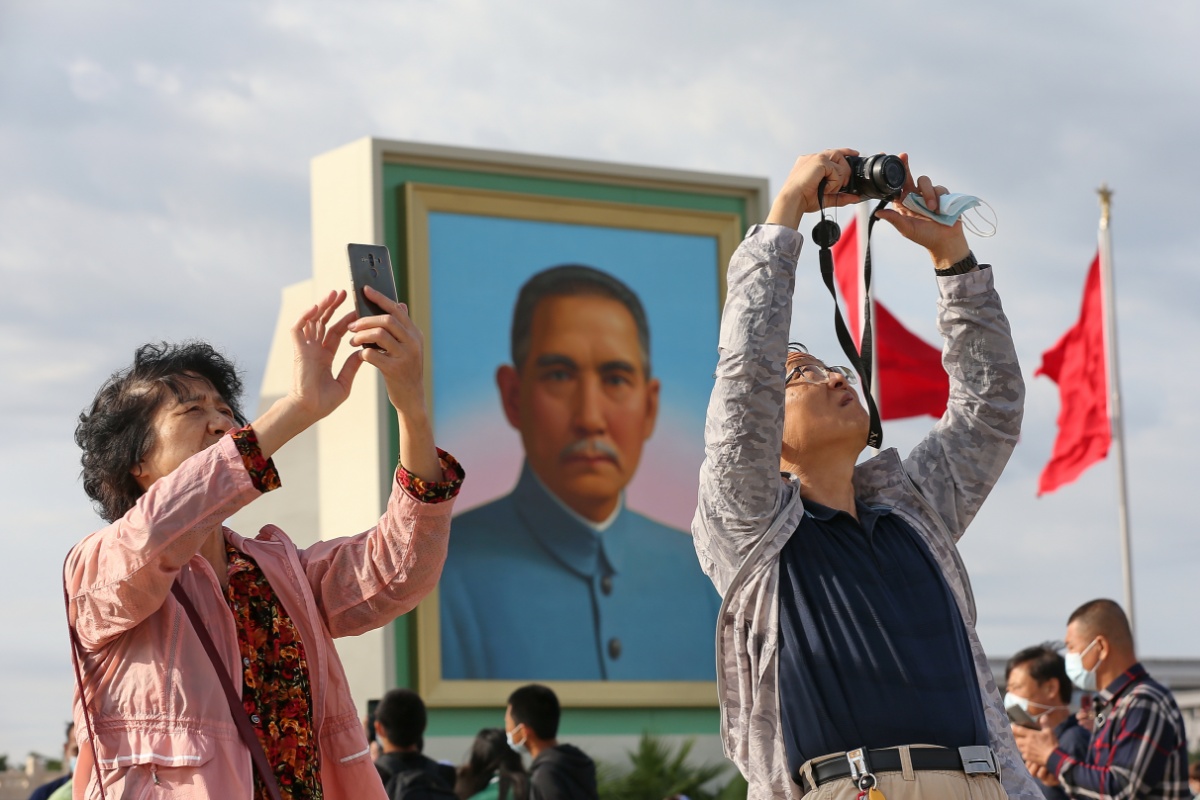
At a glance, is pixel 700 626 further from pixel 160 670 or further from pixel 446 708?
pixel 160 670

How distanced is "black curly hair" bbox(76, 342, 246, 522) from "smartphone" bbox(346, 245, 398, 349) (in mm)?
454

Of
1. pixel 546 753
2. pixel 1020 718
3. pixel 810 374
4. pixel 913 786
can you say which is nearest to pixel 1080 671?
pixel 1020 718

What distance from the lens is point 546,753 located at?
6.45m

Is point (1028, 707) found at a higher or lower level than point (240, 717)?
higher

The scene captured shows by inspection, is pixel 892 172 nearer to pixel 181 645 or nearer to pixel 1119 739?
pixel 181 645

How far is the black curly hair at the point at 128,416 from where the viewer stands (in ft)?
10.1

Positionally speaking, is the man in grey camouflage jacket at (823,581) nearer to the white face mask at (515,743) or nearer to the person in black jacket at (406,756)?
the person in black jacket at (406,756)

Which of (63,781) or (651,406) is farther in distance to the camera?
(651,406)

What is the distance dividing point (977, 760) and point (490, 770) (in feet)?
13.3

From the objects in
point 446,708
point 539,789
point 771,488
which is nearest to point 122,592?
point 771,488

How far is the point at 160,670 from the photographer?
9.22ft

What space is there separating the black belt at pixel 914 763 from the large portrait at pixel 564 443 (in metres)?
8.59

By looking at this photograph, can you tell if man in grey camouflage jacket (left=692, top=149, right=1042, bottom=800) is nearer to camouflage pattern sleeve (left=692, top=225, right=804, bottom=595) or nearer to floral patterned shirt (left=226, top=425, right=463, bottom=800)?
camouflage pattern sleeve (left=692, top=225, right=804, bottom=595)

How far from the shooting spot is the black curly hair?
309 cm
